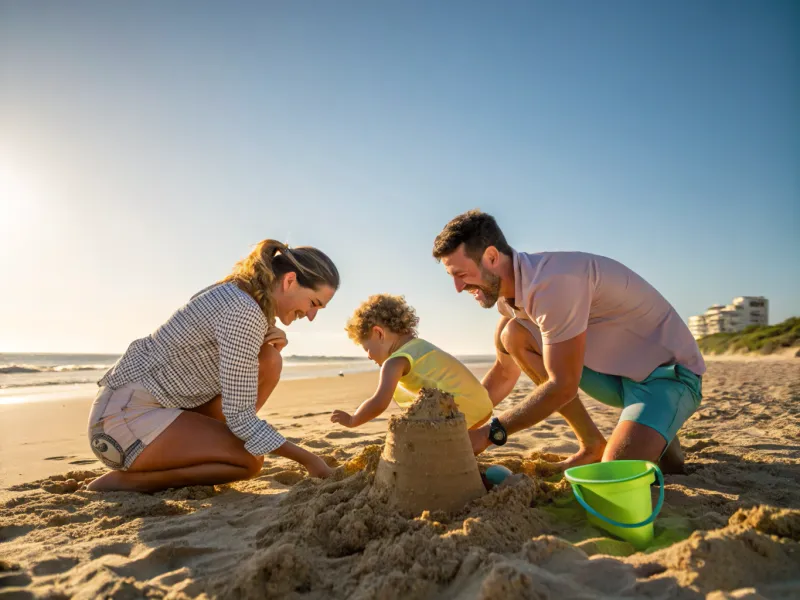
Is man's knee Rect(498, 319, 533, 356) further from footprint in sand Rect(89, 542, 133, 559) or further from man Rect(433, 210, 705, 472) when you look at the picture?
footprint in sand Rect(89, 542, 133, 559)

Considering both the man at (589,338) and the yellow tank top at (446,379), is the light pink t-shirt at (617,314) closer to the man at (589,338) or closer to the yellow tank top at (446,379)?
the man at (589,338)

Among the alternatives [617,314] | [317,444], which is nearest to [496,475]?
[617,314]

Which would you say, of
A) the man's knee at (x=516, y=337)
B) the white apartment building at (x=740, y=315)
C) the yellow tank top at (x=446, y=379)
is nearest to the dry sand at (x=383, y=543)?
the yellow tank top at (x=446, y=379)

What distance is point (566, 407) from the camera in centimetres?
349

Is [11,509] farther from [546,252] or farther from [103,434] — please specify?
[546,252]

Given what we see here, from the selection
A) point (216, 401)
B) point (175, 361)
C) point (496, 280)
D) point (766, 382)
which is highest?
point (496, 280)

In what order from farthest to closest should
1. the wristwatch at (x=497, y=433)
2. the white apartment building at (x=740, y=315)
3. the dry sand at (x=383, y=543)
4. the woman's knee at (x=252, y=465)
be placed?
1. the white apartment building at (x=740, y=315)
2. the woman's knee at (x=252, y=465)
3. the wristwatch at (x=497, y=433)
4. the dry sand at (x=383, y=543)

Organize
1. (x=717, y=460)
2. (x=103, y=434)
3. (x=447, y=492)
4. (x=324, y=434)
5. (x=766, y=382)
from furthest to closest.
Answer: (x=766, y=382) → (x=324, y=434) → (x=717, y=460) → (x=103, y=434) → (x=447, y=492)

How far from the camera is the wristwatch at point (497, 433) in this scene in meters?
2.73

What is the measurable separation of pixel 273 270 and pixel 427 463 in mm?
1813

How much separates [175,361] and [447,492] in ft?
6.56

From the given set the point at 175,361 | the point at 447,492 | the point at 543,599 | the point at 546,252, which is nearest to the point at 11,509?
the point at 175,361

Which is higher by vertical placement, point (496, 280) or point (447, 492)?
point (496, 280)

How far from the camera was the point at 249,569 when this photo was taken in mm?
1729
